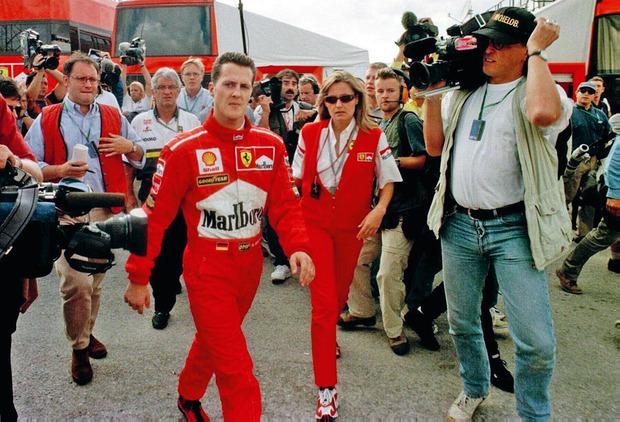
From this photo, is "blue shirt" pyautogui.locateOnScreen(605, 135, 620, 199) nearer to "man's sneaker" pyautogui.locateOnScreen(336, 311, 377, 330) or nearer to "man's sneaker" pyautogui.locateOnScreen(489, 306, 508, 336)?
"man's sneaker" pyautogui.locateOnScreen(489, 306, 508, 336)

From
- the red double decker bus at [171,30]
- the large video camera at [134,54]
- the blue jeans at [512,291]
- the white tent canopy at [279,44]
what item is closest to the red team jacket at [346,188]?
the blue jeans at [512,291]

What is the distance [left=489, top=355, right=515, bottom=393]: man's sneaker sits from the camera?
3.32 meters

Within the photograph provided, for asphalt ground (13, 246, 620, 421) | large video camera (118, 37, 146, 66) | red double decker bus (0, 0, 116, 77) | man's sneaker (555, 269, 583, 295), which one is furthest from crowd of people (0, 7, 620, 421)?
red double decker bus (0, 0, 116, 77)

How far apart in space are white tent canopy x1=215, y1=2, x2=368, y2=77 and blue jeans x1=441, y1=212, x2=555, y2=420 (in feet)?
36.0

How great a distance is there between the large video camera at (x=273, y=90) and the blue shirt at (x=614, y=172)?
325 centimetres

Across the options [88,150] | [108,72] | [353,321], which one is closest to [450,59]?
[353,321]

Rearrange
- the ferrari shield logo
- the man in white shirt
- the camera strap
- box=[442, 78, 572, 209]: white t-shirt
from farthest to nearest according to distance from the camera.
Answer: the man in white shirt → the ferrari shield logo → box=[442, 78, 572, 209]: white t-shirt → the camera strap

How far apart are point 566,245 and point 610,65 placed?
8.34 m

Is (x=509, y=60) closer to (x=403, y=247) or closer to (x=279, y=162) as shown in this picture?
(x=279, y=162)

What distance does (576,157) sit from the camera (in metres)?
6.02

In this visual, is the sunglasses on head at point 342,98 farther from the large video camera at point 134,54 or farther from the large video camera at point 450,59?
the large video camera at point 134,54

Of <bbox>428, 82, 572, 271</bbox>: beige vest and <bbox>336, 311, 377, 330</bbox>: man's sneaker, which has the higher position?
<bbox>428, 82, 572, 271</bbox>: beige vest

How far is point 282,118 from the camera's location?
18.8ft

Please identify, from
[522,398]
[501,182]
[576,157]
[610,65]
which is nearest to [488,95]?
[501,182]
